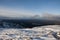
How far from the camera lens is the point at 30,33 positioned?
9.73 ft

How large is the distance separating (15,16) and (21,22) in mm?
189

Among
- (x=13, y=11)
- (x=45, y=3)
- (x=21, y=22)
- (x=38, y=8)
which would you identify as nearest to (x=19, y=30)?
(x=21, y=22)

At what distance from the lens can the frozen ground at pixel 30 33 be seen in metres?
2.86

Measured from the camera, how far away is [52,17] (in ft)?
10.4

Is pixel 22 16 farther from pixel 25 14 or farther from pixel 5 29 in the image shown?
pixel 5 29

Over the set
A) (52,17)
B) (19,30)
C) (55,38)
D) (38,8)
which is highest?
(38,8)

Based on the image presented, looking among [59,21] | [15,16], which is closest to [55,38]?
[59,21]

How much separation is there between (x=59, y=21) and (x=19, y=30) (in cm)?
92

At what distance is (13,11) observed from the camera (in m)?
3.15

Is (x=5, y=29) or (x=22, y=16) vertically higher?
(x=22, y=16)

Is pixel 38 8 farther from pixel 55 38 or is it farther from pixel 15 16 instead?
pixel 55 38

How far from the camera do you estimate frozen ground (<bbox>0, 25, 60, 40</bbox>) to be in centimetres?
286

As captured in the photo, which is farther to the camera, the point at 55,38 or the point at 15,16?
the point at 15,16

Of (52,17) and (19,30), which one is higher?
(52,17)
